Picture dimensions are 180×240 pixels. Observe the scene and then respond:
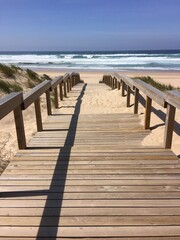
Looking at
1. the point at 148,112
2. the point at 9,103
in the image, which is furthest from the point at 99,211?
the point at 148,112

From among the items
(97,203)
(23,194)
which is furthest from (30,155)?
(97,203)

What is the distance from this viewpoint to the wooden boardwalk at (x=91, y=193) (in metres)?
2.28

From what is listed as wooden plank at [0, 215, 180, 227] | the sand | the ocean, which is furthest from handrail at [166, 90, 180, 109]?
the ocean

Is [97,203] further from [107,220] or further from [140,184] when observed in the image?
[140,184]

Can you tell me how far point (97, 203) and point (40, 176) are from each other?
85cm

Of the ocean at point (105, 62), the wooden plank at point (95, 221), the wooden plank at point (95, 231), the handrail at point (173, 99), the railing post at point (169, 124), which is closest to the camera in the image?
the wooden plank at point (95, 231)

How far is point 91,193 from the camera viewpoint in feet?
9.16

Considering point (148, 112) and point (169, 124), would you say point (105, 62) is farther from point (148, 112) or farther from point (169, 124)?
point (169, 124)

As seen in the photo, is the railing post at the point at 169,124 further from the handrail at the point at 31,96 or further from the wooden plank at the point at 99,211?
the handrail at the point at 31,96

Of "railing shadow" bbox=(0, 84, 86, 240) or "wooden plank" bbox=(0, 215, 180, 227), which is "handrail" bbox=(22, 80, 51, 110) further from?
"wooden plank" bbox=(0, 215, 180, 227)

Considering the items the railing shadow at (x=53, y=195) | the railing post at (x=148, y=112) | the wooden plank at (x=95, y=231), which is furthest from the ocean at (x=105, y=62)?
the wooden plank at (x=95, y=231)

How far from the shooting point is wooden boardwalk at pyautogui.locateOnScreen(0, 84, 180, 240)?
7.48ft

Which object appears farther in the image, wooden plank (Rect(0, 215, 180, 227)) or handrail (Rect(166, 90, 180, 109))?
handrail (Rect(166, 90, 180, 109))

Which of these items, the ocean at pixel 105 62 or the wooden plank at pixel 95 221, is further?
the ocean at pixel 105 62
